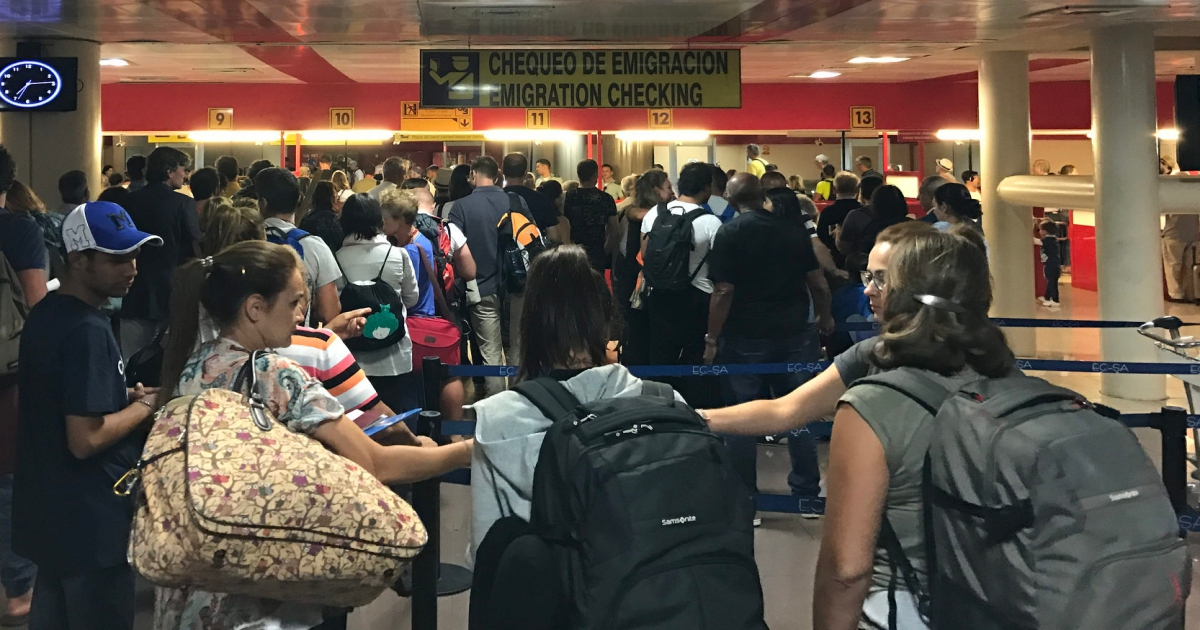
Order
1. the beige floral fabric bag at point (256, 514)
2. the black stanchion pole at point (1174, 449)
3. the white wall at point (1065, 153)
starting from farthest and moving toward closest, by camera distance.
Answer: the white wall at point (1065, 153), the black stanchion pole at point (1174, 449), the beige floral fabric bag at point (256, 514)

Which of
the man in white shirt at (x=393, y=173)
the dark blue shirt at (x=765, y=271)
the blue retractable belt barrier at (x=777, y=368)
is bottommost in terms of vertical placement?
the blue retractable belt barrier at (x=777, y=368)

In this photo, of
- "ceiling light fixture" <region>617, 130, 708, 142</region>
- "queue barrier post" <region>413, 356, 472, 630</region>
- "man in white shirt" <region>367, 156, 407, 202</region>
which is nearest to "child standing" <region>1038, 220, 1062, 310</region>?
"ceiling light fixture" <region>617, 130, 708, 142</region>

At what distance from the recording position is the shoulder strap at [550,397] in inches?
83.5

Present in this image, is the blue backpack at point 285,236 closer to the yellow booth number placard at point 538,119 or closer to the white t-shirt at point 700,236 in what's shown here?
the white t-shirt at point 700,236

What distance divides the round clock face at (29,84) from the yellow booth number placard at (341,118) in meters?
6.52

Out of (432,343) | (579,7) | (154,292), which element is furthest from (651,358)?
(154,292)

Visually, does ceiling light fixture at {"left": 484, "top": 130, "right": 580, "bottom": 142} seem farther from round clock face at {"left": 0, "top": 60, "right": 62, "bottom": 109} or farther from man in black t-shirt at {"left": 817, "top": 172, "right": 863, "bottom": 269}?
man in black t-shirt at {"left": 817, "top": 172, "right": 863, "bottom": 269}

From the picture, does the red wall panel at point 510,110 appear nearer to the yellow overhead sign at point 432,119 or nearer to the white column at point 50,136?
the yellow overhead sign at point 432,119

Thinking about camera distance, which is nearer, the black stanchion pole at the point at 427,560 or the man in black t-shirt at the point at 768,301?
the black stanchion pole at the point at 427,560

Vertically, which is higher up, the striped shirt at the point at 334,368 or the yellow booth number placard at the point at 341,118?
the yellow booth number placard at the point at 341,118

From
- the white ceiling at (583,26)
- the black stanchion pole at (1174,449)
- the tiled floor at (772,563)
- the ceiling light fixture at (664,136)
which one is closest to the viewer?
the black stanchion pole at (1174,449)

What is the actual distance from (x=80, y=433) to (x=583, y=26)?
6.79 metres

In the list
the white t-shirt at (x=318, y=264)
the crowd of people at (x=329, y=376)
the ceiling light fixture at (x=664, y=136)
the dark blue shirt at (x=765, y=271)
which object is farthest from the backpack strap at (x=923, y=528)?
the ceiling light fixture at (x=664, y=136)

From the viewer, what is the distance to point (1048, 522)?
1.87m
